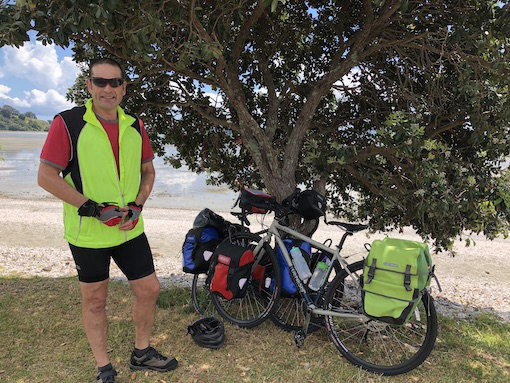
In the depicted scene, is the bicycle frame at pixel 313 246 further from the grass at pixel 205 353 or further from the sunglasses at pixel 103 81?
the sunglasses at pixel 103 81

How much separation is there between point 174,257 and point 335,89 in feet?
21.8

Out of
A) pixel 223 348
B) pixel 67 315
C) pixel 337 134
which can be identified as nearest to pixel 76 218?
pixel 223 348

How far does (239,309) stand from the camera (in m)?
4.48

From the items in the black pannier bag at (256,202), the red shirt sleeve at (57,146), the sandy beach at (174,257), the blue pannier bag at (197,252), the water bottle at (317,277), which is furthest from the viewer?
the sandy beach at (174,257)

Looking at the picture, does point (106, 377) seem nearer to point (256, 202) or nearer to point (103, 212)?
point (103, 212)

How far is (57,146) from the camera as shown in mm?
2635

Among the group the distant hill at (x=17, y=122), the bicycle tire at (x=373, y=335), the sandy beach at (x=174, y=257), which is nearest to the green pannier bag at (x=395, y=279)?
the bicycle tire at (x=373, y=335)

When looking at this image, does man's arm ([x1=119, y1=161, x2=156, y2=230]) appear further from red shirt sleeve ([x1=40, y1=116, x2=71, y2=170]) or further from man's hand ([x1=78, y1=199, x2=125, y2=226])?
red shirt sleeve ([x1=40, y1=116, x2=71, y2=170])

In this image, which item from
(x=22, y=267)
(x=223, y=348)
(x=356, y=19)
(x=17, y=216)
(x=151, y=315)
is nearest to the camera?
(x=151, y=315)

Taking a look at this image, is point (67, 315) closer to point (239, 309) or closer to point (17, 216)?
point (239, 309)

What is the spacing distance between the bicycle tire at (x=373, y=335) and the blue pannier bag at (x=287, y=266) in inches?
16.0

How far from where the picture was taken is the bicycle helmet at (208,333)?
3.64 m

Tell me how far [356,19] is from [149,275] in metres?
4.32

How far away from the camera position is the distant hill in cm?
13227
